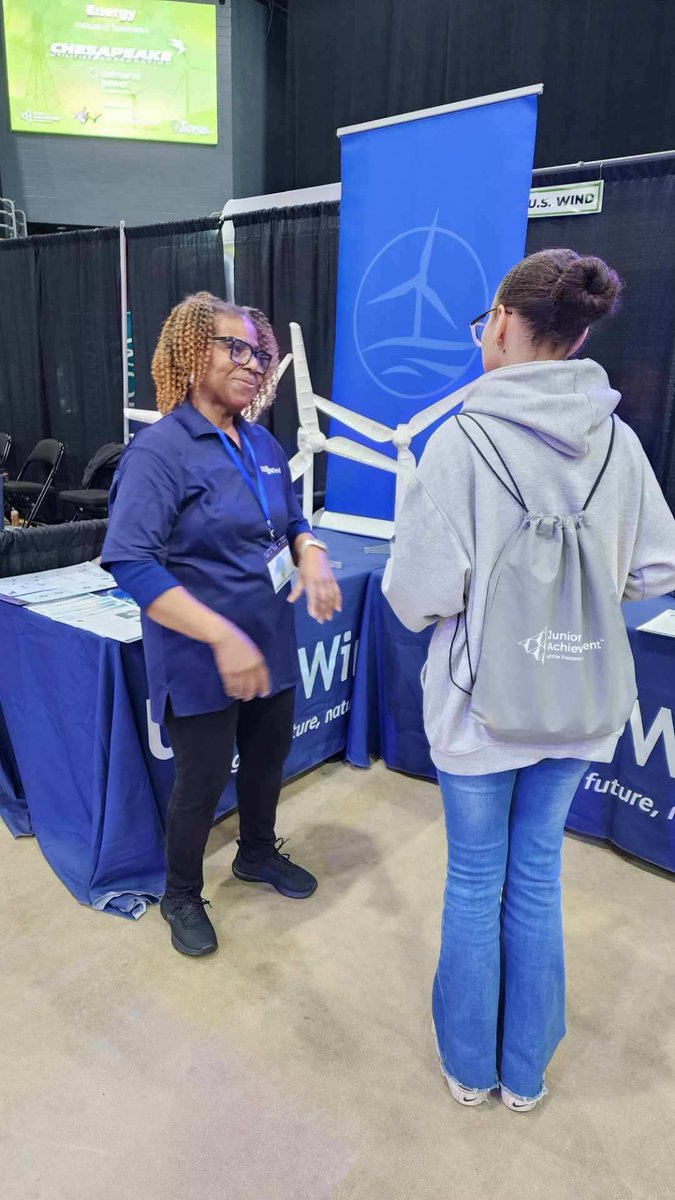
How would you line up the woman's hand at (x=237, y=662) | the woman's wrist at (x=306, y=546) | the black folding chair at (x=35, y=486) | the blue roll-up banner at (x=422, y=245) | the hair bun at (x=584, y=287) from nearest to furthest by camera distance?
the hair bun at (x=584, y=287) → the woman's hand at (x=237, y=662) → the woman's wrist at (x=306, y=546) → the blue roll-up banner at (x=422, y=245) → the black folding chair at (x=35, y=486)

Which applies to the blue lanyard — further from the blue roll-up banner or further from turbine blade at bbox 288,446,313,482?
the blue roll-up banner

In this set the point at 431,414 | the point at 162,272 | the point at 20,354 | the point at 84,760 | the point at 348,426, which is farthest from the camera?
the point at 20,354

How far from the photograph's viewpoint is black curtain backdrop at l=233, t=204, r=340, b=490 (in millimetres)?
4051

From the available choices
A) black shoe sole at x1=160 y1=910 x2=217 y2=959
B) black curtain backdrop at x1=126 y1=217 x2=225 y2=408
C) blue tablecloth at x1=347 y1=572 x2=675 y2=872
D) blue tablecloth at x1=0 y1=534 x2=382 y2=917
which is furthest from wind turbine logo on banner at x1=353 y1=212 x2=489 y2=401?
black curtain backdrop at x1=126 y1=217 x2=225 y2=408

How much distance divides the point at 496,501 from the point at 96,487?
4584 mm

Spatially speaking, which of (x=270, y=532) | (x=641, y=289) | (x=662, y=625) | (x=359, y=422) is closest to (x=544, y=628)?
(x=270, y=532)

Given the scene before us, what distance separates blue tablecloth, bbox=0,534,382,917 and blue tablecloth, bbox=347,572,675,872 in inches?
16.1

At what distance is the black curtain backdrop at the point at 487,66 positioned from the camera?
4.58 metres

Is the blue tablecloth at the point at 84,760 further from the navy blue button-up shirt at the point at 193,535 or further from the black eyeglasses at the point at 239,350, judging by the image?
the black eyeglasses at the point at 239,350

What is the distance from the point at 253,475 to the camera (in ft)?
4.75

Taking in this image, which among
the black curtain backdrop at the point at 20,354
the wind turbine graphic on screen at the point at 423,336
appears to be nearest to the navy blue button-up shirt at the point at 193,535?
the wind turbine graphic on screen at the point at 423,336

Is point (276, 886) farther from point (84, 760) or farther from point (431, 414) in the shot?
point (431, 414)

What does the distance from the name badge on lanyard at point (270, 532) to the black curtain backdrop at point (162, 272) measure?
141 inches

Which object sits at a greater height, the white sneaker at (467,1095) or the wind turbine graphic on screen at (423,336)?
the wind turbine graphic on screen at (423,336)
